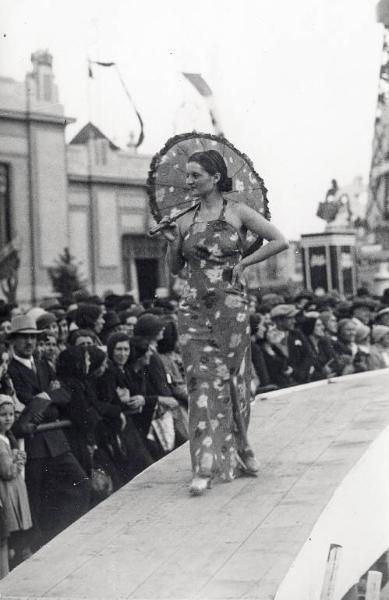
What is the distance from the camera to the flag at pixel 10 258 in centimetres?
2092

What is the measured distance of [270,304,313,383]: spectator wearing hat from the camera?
880 cm

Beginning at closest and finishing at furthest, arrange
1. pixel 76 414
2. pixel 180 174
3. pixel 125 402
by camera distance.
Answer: pixel 180 174, pixel 76 414, pixel 125 402

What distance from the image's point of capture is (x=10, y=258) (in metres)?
21.3

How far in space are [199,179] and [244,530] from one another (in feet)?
5.76

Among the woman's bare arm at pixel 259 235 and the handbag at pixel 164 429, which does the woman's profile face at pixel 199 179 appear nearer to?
the woman's bare arm at pixel 259 235

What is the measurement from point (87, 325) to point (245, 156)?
9.40 feet

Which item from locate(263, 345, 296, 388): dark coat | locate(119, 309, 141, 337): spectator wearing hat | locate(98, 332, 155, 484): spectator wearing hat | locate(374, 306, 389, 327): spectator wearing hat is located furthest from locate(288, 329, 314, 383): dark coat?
locate(98, 332, 155, 484): spectator wearing hat

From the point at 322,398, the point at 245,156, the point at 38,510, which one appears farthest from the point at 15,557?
the point at 322,398

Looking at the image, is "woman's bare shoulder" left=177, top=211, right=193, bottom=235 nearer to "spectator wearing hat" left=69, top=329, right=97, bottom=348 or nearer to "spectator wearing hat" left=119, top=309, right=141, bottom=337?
"spectator wearing hat" left=69, top=329, right=97, bottom=348

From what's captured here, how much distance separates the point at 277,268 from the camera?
2188 cm

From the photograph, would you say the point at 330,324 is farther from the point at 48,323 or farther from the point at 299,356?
the point at 48,323

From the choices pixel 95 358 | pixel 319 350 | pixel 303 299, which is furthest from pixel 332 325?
pixel 95 358

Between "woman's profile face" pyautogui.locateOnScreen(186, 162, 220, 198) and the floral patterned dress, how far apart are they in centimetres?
12

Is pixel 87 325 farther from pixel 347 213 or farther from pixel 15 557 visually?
pixel 347 213
